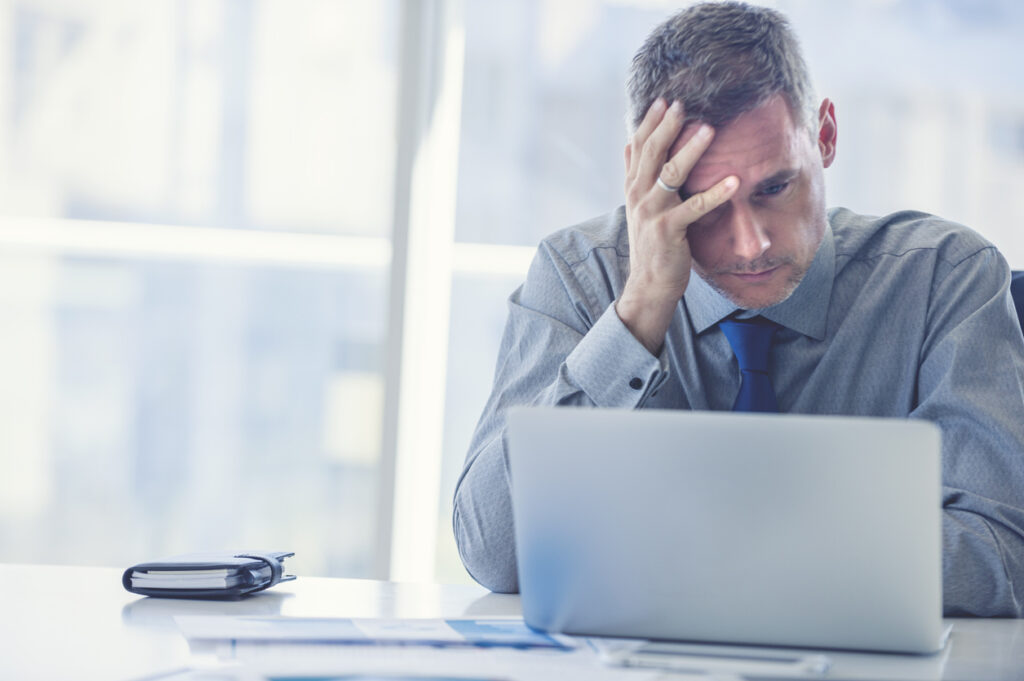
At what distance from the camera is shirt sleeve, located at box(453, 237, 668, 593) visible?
1.30 m

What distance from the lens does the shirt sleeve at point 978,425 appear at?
1113 mm

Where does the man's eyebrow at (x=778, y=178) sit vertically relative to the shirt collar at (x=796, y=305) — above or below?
above

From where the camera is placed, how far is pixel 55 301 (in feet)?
9.20

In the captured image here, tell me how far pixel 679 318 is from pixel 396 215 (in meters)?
1.41

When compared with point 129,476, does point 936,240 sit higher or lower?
higher

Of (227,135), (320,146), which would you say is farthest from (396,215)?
(227,135)

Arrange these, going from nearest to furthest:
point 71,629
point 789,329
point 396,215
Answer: point 71,629 → point 789,329 → point 396,215

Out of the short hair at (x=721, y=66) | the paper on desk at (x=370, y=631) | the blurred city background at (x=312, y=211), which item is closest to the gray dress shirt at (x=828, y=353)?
the short hair at (x=721, y=66)

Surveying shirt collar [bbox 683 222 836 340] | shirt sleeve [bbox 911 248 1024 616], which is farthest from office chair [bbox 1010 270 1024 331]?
shirt collar [bbox 683 222 836 340]

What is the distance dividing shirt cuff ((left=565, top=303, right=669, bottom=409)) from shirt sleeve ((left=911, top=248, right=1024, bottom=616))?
1.29 ft

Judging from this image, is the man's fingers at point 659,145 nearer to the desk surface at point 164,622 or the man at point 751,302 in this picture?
the man at point 751,302

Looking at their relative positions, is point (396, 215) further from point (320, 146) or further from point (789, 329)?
point (789, 329)

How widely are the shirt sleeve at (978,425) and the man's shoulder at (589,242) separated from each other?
1.61 feet

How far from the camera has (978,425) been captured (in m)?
1.32
